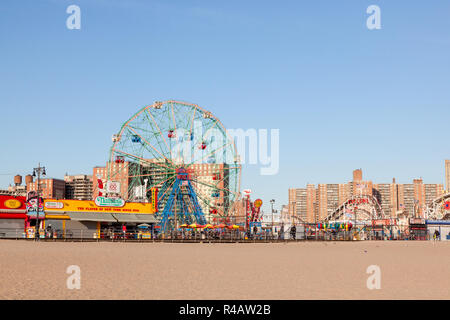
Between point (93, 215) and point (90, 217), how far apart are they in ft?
4.33

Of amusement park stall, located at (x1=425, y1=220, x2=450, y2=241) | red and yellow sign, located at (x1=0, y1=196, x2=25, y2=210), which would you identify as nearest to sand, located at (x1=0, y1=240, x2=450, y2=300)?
red and yellow sign, located at (x1=0, y1=196, x2=25, y2=210)

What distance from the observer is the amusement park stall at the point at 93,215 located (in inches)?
2576

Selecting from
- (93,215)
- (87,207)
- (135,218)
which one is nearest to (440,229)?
(135,218)

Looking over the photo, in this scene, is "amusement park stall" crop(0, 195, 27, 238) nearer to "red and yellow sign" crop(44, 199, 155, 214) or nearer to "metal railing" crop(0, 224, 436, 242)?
"metal railing" crop(0, 224, 436, 242)

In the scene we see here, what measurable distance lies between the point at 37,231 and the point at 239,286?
44135 mm

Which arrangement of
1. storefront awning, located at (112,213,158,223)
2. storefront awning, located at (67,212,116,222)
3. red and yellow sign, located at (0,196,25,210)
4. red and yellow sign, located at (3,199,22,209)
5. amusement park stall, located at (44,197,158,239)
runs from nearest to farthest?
amusement park stall, located at (44,197,158,239) < storefront awning, located at (67,212,116,222) < red and yellow sign, located at (0,196,25,210) < red and yellow sign, located at (3,199,22,209) < storefront awning, located at (112,213,158,223)

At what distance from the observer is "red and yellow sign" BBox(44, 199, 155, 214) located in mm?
66375

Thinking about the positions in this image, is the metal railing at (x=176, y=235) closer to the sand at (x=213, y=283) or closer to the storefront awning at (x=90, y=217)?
the storefront awning at (x=90, y=217)

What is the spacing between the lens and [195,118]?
73438 millimetres

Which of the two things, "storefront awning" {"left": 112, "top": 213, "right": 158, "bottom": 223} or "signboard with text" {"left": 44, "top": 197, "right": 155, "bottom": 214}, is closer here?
"signboard with text" {"left": 44, "top": 197, "right": 155, "bottom": 214}

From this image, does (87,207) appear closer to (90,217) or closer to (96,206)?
(96,206)

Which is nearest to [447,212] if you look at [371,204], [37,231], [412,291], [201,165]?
[371,204]

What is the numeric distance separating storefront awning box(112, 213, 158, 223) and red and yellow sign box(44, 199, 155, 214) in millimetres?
710
